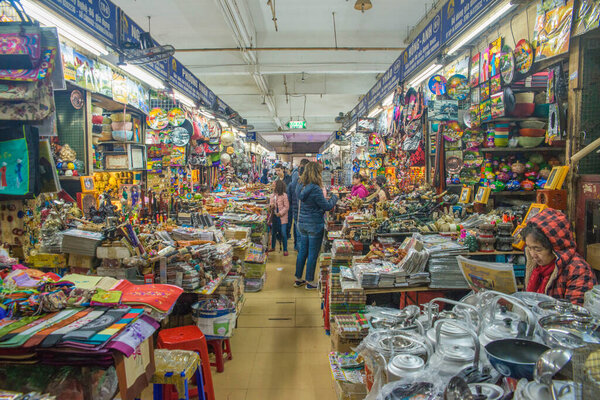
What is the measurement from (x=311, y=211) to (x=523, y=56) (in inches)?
132

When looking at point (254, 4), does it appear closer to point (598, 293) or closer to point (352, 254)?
point (352, 254)

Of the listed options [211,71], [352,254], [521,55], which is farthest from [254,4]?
[352,254]

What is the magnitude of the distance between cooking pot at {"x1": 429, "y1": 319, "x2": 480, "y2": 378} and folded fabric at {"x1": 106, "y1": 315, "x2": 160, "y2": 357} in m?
1.35

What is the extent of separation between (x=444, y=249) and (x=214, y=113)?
7108 millimetres

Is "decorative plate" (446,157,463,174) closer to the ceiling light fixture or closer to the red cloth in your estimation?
the ceiling light fixture

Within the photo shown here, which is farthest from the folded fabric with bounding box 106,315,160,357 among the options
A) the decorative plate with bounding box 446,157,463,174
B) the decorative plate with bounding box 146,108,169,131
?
the decorative plate with bounding box 146,108,169,131

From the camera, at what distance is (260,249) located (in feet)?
20.7

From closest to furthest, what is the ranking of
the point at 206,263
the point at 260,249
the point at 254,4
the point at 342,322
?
1. the point at 342,322
2. the point at 206,263
3. the point at 260,249
4. the point at 254,4

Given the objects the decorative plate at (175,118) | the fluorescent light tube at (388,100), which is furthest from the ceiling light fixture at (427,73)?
the decorative plate at (175,118)

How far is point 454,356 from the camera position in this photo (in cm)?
144

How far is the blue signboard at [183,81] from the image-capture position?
21.4ft

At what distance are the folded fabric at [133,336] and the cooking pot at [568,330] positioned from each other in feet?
5.87

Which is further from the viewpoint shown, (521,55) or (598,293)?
(521,55)

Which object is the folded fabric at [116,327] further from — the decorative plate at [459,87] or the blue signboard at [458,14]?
the decorative plate at [459,87]
